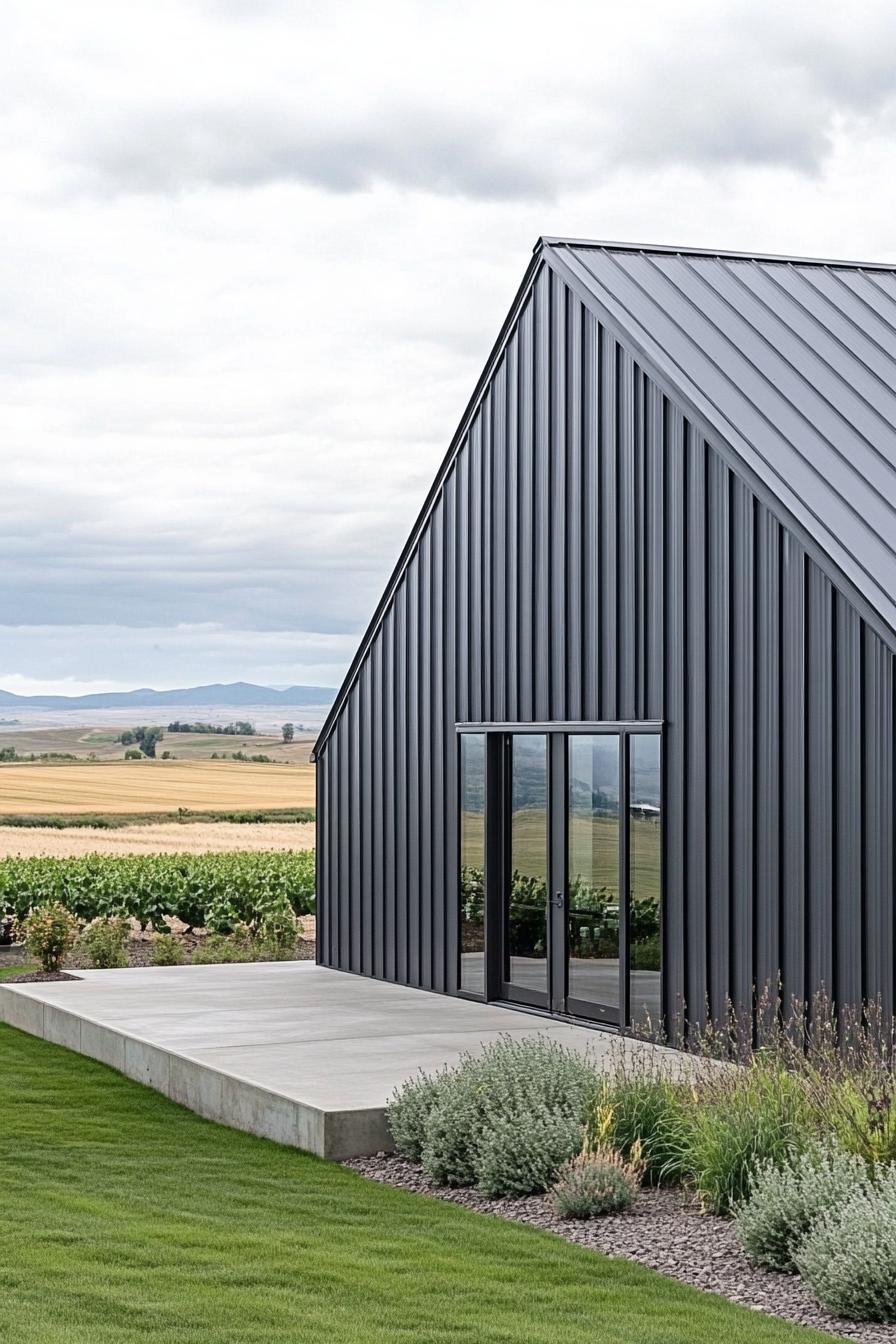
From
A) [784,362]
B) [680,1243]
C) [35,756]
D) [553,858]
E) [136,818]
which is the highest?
[784,362]

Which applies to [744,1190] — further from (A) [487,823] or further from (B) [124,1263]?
(A) [487,823]

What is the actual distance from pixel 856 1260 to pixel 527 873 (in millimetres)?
7330

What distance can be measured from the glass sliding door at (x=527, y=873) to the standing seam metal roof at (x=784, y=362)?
294 cm

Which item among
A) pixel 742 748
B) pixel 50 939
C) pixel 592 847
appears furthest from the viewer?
pixel 50 939

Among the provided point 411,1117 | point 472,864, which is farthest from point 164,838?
point 411,1117

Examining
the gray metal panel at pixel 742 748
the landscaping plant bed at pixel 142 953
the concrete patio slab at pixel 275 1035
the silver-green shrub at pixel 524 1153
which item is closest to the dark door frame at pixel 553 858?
the concrete patio slab at pixel 275 1035

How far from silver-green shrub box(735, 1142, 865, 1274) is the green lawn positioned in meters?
0.49

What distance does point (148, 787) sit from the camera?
5859 centimetres

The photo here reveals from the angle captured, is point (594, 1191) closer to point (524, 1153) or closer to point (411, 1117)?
point (524, 1153)

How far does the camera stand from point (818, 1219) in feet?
22.6

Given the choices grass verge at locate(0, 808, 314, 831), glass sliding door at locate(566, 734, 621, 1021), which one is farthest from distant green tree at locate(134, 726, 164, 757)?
glass sliding door at locate(566, 734, 621, 1021)

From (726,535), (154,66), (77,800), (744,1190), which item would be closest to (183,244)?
(77,800)

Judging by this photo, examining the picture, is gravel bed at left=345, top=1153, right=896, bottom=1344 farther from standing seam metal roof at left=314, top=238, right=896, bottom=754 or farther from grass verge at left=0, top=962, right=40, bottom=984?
grass verge at left=0, top=962, right=40, bottom=984

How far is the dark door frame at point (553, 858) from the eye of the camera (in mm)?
12219
